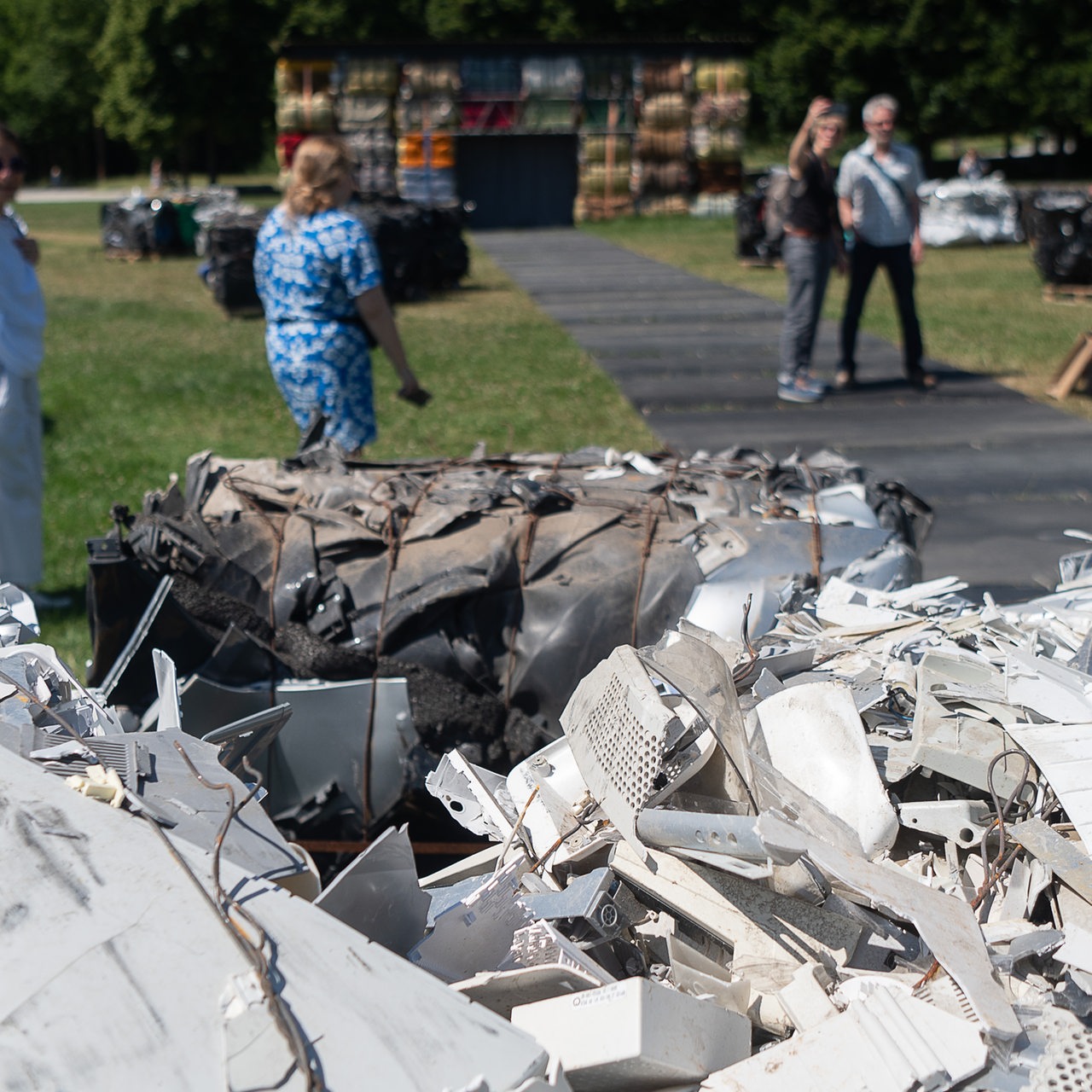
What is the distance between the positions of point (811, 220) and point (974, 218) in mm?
15136

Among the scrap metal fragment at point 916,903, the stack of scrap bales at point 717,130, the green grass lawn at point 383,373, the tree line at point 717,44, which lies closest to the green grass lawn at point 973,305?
the green grass lawn at point 383,373

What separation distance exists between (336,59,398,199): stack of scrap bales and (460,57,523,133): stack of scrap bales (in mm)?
1809

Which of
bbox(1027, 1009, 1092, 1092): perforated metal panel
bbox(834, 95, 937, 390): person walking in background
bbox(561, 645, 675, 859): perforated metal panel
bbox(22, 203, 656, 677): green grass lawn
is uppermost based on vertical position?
bbox(834, 95, 937, 390): person walking in background

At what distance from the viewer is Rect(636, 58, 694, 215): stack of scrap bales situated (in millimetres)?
30250

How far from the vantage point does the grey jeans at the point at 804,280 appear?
378 inches

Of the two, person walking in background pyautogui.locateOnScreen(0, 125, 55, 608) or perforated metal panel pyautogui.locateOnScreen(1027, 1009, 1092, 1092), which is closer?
perforated metal panel pyautogui.locateOnScreen(1027, 1009, 1092, 1092)

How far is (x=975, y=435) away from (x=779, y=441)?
5.02ft

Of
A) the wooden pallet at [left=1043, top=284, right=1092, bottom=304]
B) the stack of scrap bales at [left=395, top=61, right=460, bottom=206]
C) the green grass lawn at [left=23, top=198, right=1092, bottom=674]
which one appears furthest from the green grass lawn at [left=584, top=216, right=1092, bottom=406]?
the stack of scrap bales at [left=395, top=61, right=460, bottom=206]

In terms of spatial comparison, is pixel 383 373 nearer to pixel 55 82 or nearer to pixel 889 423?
pixel 889 423

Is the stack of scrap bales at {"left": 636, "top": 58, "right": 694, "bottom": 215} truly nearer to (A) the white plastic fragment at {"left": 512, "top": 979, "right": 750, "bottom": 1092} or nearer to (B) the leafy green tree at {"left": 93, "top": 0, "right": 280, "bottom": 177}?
(B) the leafy green tree at {"left": 93, "top": 0, "right": 280, "bottom": 177}

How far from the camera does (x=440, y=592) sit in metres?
4.02

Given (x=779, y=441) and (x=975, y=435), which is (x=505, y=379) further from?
(x=975, y=435)

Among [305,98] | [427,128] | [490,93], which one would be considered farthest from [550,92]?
[305,98]

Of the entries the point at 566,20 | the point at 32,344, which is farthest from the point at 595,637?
the point at 566,20
